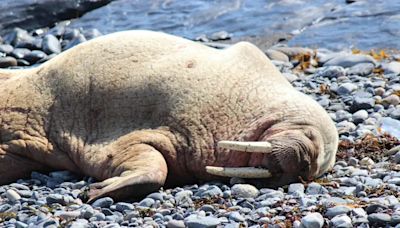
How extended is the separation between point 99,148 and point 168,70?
722mm

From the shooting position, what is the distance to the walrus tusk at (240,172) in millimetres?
5961

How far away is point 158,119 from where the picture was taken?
256 inches

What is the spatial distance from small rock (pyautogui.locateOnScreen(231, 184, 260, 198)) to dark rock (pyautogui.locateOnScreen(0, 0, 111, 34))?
32.5 ft

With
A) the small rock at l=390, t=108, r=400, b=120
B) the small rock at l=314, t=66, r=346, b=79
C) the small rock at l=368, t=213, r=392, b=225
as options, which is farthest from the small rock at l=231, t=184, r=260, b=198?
the small rock at l=314, t=66, r=346, b=79

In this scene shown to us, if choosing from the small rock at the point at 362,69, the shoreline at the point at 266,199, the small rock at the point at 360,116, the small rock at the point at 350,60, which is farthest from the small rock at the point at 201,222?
the small rock at the point at 350,60

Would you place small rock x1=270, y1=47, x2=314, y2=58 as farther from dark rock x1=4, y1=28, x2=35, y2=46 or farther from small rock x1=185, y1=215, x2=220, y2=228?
small rock x1=185, y1=215, x2=220, y2=228

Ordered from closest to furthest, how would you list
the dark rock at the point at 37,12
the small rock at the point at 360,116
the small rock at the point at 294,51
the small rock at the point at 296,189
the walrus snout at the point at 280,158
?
the small rock at the point at 296,189 < the walrus snout at the point at 280,158 < the small rock at the point at 360,116 < the small rock at the point at 294,51 < the dark rock at the point at 37,12

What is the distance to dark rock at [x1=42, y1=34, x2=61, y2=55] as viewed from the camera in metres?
13.4

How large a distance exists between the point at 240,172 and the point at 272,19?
858cm

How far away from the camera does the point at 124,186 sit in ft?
19.1

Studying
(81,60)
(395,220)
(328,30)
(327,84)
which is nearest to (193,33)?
(328,30)

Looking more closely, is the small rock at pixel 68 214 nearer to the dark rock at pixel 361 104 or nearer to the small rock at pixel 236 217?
the small rock at pixel 236 217

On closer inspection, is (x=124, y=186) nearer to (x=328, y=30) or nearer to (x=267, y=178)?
(x=267, y=178)

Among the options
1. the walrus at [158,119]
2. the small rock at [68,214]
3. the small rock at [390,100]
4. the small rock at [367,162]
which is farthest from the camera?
the small rock at [390,100]
